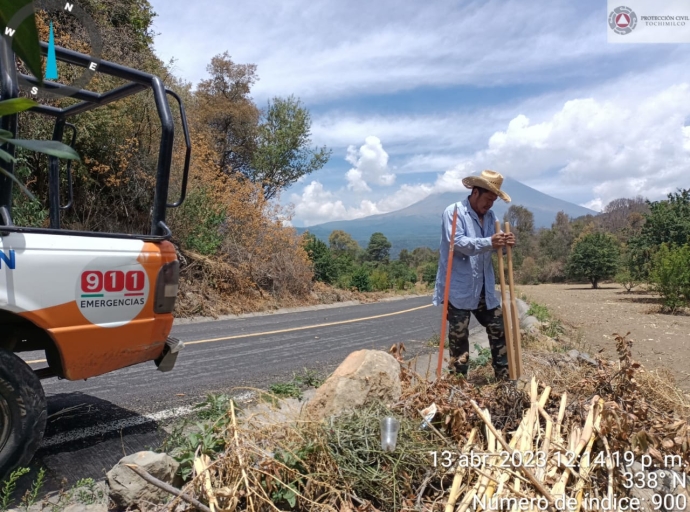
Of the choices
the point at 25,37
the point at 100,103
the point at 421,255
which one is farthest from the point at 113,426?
the point at 421,255

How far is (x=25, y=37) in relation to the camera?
1.74ft

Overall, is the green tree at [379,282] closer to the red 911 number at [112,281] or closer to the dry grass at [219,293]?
the dry grass at [219,293]

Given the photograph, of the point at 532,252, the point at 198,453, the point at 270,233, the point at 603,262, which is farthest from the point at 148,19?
the point at 532,252

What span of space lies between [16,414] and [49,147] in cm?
251

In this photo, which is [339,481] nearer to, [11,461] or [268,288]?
[11,461]

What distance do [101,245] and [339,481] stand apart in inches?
75.1

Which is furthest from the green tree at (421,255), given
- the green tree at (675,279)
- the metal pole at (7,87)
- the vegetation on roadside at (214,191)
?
the metal pole at (7,87)

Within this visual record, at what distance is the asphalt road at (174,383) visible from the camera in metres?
3.26

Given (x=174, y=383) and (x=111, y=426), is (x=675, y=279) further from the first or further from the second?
(x=111, y=426)

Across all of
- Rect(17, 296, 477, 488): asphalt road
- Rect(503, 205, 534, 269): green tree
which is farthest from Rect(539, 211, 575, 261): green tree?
Rect(17, 296, 477, 488): asphalt road

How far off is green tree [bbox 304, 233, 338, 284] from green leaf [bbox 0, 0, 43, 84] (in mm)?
19953

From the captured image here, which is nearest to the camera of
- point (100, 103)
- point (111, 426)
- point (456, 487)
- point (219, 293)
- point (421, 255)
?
point (456, 487)

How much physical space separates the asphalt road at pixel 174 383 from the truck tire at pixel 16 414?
319mm

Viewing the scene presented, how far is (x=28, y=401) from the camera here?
260 cm
